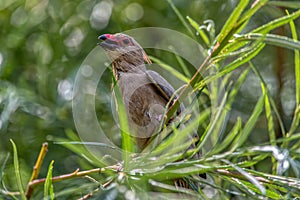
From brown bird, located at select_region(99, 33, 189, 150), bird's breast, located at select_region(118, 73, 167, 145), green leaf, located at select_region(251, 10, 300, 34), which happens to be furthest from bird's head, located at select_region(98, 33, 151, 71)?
green leaf, located at select_region(251, 10, 300, 34)

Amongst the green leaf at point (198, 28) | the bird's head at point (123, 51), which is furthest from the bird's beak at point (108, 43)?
the green leaf at point (198, 28)

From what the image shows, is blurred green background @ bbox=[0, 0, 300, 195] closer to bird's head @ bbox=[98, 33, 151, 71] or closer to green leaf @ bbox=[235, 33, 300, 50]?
bird's head @ bbox=[98, 33, 151, 71]

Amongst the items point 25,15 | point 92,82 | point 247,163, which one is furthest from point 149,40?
point 247,163

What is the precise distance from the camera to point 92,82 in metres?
3.15

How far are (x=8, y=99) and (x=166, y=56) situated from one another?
0.85 m

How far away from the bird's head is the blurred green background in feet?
0.64

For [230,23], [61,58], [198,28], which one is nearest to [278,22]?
[230,23]

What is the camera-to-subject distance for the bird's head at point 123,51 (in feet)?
9.14

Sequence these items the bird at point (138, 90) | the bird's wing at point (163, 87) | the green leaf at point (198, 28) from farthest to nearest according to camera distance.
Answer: the bird's wing at point (163, 87) → the bird at point (138, 90) → the green leaf at point (198, 28)

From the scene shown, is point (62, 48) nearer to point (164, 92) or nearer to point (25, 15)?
point (25, 15)

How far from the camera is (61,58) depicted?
321cm

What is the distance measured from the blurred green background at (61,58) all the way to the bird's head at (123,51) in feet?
0.64

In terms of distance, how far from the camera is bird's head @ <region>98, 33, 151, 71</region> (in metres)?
2.79

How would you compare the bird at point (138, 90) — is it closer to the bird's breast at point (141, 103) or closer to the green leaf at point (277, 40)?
the bird's breast at point (141, 103)
